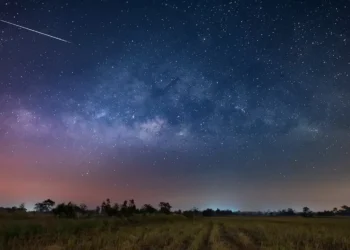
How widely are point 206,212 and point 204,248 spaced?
6765 inches

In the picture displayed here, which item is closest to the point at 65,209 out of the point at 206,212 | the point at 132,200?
the point at 132,200

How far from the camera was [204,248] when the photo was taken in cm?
2264

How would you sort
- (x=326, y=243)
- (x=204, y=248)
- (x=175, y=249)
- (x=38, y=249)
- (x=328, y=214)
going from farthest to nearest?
(x=328, y=214) → (x=326, y=243) → (x=204, y=248) → (x=175, y=249) → (x=38, y=249)

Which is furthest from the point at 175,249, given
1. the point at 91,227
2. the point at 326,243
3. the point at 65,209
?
the point at 65,209

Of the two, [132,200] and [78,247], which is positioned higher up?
[132,200]

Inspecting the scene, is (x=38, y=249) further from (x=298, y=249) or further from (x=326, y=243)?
(x=326, y=243)

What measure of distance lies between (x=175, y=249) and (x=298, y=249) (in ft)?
24.7

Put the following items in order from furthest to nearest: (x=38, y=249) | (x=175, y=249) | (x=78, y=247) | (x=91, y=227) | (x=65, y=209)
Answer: (x=65, y=209) < (x=91, y=227) < (x=175, y=249) < (x=78, y=247) < (x=38, y=249)

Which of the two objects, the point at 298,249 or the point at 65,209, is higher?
the point at 65,209

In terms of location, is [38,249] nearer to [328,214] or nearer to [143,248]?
[143,248]

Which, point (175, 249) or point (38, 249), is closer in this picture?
point (38, 249)

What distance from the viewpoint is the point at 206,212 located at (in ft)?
623

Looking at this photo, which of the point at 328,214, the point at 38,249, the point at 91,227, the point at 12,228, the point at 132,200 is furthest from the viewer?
the point at 328,214

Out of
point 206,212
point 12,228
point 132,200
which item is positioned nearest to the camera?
point 12,228
